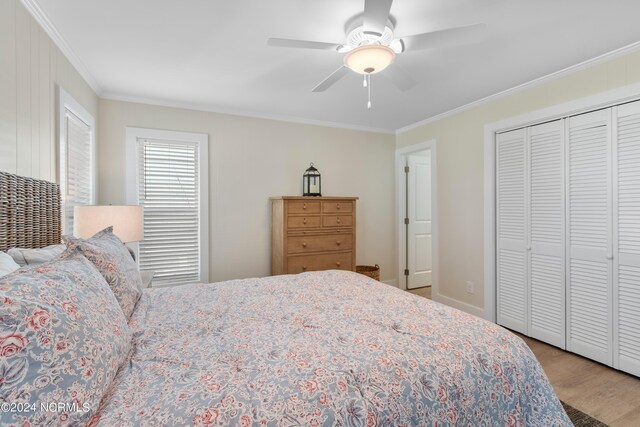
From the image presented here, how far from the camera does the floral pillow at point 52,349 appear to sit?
2.16 ft

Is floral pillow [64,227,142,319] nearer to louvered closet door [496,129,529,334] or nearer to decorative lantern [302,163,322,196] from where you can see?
decorative lantern [302,163,322,196]

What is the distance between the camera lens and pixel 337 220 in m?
3.88

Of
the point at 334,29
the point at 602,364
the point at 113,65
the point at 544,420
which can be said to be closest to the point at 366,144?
the point at 334,29

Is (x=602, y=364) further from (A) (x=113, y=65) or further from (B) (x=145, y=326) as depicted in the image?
(A) (x=113, y=65)

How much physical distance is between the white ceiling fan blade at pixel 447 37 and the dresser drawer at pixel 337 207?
86.8 inches

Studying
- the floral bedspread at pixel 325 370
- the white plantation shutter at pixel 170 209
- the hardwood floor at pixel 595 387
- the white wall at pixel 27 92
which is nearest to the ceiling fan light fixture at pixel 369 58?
the floral bedspread at pixel 325 370

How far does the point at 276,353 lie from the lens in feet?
3.77

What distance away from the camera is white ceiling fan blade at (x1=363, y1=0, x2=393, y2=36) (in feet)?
4.88

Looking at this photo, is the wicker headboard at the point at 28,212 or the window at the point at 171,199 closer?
the wicker headboard at the point at 28,212

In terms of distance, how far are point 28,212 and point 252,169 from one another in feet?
7.83

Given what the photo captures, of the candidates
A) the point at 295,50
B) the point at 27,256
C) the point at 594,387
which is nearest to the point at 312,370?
the point at 27,256

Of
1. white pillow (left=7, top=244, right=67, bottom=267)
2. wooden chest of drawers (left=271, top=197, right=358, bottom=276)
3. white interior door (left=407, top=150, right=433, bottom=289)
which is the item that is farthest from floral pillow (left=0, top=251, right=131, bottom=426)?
white interior door (left=407, top=150, right=433, bottom=289)

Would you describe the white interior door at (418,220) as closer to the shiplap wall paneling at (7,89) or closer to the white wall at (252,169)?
the white wall at (252,169)

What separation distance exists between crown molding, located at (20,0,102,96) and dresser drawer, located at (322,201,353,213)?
258 cm
